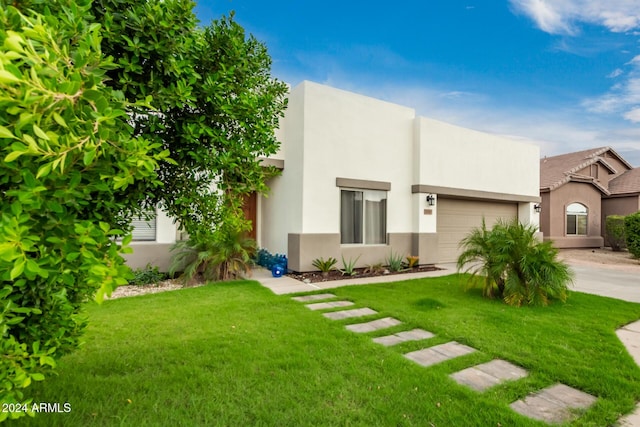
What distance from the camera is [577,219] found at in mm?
17234

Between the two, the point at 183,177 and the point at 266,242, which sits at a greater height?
the point at 183,177

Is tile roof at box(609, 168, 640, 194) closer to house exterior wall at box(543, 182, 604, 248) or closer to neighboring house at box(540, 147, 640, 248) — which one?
neighboring house at box(540, 147, 640, 248)

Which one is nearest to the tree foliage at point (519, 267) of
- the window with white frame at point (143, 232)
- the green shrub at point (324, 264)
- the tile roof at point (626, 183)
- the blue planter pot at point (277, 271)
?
the green shrub at point (324, 264)

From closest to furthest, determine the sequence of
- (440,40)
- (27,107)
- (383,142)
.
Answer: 1. (27,107)
2. (383,142)
3. (440,40)

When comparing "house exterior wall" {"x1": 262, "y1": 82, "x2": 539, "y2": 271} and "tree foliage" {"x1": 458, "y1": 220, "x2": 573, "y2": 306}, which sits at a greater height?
"house exterior wall" {"x1": 262, "y1": 82, "x2": 539, "y2": 271}

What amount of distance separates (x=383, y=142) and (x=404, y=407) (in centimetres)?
843

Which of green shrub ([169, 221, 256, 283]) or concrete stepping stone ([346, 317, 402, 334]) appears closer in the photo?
concrete stepping stone ([346, 317, 402, 334])

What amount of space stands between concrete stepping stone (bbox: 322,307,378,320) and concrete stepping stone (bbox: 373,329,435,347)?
886mm

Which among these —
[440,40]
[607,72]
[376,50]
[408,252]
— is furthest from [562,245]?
[376,50]

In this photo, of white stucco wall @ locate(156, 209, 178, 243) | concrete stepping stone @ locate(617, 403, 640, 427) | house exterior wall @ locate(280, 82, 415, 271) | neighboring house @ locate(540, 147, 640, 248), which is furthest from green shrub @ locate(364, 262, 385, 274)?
neighboring house @ locate(540, 147, 640, 248)

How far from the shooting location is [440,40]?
11281mm

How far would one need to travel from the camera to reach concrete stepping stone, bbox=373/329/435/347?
158 inches

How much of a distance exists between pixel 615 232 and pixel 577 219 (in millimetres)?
1845

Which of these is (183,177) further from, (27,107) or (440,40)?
(440,40)
